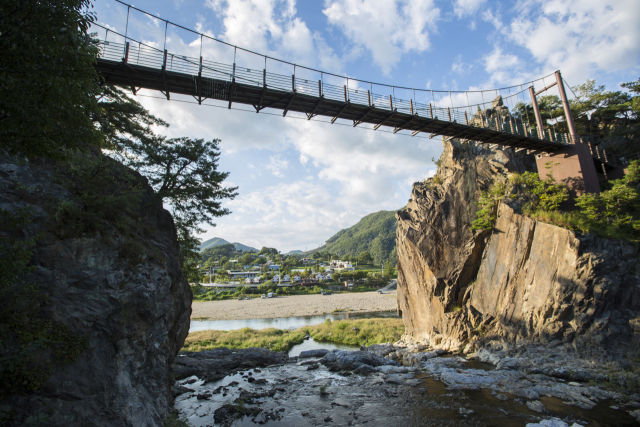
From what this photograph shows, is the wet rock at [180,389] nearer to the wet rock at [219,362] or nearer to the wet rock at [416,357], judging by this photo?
the wet rock at [219,362]

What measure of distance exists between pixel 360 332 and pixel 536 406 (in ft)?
70.3

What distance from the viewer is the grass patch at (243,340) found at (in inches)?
1170

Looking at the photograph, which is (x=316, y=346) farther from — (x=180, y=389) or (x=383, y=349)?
(x=180, y=389)

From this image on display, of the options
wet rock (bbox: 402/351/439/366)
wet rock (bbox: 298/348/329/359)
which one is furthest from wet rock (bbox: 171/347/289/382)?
wet rock (bbox: 402/351/439/366)

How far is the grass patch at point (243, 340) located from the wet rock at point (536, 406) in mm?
21389

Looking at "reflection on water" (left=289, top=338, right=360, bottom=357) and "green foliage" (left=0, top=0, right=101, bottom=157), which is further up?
"green foliage" (left=0, top=0, right=101, bottom=157)

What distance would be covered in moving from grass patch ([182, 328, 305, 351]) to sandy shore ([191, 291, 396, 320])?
21.0 m

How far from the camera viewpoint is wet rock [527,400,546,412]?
39.4ft

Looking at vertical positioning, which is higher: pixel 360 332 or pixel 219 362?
pixel 219 362

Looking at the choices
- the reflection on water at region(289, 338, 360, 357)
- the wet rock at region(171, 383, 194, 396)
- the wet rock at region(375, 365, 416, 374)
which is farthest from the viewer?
the reflection on water at region(289, 338, 360, 357)

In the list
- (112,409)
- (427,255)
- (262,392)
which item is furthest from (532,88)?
(112,409)

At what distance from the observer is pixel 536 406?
12.2 meters

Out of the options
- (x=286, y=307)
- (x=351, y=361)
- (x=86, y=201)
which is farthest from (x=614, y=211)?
(x=286, y=307)

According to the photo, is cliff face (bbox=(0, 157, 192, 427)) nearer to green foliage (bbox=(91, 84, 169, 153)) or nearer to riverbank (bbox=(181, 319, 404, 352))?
green foliage (bbox=(91, 84, 169, 153))
